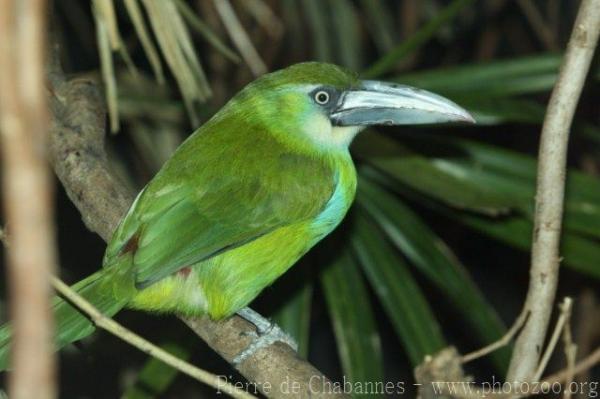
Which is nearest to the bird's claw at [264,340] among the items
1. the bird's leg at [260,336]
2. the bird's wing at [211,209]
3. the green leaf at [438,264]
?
the bird's leg at [260,336]

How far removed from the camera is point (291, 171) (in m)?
2.74

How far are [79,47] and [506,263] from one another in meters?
2.56

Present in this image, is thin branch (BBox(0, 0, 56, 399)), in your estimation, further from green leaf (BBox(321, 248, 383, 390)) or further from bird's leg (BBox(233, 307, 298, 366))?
green leaf (BBox(321, 248, 383, 390))

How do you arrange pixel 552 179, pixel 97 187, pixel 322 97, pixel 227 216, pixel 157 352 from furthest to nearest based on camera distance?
pixel 322 97 < pixel 97 187 < pixel 227 216 < pixel 552 179 < pixel 157 352

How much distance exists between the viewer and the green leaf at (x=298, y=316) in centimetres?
278

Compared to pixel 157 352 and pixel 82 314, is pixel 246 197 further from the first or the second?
pixel 157 352

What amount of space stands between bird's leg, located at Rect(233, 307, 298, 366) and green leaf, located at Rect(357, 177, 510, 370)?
0.52 m

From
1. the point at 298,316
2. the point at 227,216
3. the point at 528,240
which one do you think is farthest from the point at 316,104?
the point at 528,240

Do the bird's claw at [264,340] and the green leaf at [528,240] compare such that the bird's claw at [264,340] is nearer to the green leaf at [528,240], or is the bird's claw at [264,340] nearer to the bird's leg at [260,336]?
the bird's leg at [260,336]

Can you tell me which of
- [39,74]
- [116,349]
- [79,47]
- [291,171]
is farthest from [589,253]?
[79,47]

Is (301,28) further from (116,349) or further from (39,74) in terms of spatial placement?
(39,74)

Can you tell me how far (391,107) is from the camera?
276 centimetres

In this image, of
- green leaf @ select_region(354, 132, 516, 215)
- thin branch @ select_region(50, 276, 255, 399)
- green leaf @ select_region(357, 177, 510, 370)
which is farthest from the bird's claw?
thin branch @ select_region(50, 276, 255, 399)

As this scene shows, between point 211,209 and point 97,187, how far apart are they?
1.29ft
